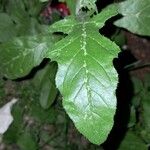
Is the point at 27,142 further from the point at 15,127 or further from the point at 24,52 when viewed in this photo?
the point at 24,52

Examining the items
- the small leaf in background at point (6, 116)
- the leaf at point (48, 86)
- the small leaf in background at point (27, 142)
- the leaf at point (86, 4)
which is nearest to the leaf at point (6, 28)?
the leaf at point (48, 86)

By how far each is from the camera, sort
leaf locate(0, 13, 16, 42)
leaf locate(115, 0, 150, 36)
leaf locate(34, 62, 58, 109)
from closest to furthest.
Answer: leaf locate(115, 0, 150, 36)
leaf locate(34, 62, 58, 109)
leaf locate(0, 13, 16, 42)

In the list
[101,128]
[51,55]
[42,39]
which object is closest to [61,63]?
[51,55]

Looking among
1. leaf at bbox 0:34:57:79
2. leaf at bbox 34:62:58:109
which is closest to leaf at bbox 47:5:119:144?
leaf at bbox 0:34:57:79

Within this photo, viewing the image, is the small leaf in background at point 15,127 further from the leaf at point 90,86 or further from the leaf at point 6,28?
the leaf at point 90,86

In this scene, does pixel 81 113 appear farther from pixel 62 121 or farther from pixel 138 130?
pixel 138 130

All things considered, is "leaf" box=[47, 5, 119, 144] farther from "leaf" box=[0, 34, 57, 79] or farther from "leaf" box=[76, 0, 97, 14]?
"leaf" box=[0, 34, 57, 79]
